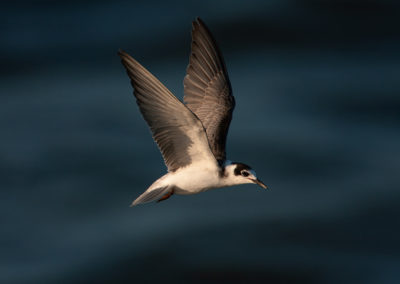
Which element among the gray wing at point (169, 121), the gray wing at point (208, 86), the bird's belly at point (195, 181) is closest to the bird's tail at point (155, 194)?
the bird's belly at point (195, 181)

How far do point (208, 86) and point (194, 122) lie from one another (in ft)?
5.41

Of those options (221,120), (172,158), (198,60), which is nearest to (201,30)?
(198,60)

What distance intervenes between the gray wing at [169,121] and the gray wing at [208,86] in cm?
82

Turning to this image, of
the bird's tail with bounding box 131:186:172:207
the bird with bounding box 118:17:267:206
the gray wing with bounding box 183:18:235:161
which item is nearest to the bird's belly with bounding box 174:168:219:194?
the bird with bounding box 118:17:267:206

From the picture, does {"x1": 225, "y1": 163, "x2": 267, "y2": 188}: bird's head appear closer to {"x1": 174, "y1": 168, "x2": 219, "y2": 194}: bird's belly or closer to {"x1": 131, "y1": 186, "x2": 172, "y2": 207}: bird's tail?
{"x1": 174, "y1": 168, "x2": 219, "y2": 194}: bird's belly

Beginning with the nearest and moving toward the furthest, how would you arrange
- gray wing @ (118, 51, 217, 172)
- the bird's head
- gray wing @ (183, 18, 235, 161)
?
gray wing @ (118, 51, 217, 172), the bird's head, gray wing @ (183, 18, 235, 161)

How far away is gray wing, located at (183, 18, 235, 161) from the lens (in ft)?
24.1

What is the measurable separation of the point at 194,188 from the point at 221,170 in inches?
11.8

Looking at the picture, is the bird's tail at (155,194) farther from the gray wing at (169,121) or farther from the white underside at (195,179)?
the gray wing at (169,121)

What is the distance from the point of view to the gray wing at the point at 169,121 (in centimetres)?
583

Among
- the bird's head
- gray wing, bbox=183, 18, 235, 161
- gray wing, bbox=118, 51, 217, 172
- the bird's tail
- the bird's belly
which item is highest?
gray wing, bbox=183, 18, 235, 161

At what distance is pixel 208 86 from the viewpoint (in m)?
7.64

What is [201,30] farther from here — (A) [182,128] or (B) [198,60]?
(A) [182,128]

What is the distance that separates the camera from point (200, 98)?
7.62 m
